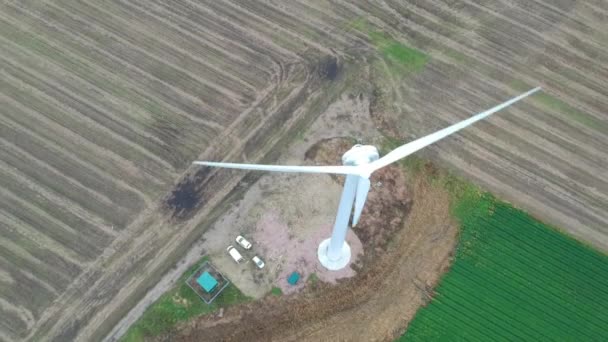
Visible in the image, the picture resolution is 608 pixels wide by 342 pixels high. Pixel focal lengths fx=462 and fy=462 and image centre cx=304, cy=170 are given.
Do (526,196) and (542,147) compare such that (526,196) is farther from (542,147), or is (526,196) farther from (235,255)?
(235,255)

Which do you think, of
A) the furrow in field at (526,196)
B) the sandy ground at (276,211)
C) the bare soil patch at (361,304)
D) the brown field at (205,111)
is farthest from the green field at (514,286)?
the sandy ground at (276,211)

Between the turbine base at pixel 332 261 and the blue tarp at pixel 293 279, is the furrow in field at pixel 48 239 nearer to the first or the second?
the blue tarp at pixel 293 279

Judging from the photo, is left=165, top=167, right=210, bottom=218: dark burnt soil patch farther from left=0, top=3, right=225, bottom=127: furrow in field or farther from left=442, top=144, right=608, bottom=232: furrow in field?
left=442, top=144, right=608, bottom=232: furrow in field

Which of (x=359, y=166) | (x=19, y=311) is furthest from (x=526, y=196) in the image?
(x=19, y=311)

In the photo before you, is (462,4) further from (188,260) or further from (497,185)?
(188,260)

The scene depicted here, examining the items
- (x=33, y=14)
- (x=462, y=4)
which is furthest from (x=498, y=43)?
(x=33, y=14)

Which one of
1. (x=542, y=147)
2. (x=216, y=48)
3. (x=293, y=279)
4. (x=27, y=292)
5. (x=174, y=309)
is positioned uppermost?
(x=216, y=48)
